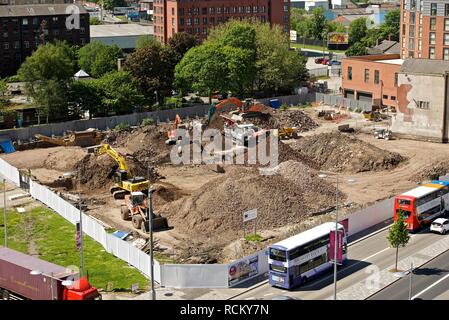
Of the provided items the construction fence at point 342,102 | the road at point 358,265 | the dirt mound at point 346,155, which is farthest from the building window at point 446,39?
the road at point 358,265

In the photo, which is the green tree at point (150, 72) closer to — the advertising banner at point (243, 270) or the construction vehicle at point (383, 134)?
the construction vehicle at point (383, 134)

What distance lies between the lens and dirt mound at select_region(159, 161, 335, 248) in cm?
5725

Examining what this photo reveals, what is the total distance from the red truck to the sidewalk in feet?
48.6

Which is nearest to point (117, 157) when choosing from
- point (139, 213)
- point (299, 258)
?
point (139, 213)

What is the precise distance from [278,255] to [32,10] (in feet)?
351

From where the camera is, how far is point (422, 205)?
5709cm

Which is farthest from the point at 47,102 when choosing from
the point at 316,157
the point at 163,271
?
the point at 163,271

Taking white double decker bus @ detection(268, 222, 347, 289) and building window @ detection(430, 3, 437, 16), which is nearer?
white double decker bus @ detection(268, 222, 347, 289)

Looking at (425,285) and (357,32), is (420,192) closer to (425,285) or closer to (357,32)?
(425,285)

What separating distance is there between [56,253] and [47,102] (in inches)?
1882

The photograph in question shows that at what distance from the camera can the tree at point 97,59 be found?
5002 inches

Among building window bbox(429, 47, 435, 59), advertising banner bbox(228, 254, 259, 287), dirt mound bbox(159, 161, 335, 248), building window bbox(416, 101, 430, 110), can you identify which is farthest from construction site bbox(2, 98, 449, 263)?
building window bbox(429, 47, 435, 59)

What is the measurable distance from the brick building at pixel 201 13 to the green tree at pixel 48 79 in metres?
38.5

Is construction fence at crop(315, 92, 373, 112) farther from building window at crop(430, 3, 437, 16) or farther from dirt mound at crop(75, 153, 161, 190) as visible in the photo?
dirt mound at crop(75, 153, 161, 190)
